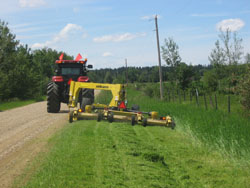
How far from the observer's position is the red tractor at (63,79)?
54.5 feet

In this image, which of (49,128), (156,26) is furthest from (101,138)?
(156,26)

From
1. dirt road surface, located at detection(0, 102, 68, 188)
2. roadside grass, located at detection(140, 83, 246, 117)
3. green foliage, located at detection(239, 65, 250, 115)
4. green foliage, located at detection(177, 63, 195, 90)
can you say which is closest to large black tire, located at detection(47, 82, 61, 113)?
dirt road surface, located at detection(0, 102, 68, 188)

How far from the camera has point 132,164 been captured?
645 cm

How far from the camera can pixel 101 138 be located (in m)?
9.06

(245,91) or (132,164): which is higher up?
(245,91)

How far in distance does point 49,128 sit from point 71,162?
517 cm

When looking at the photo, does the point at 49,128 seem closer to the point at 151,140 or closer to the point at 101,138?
the point at 101,138

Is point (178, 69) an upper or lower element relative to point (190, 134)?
upper

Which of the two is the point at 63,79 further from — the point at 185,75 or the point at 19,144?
the point at 185,75

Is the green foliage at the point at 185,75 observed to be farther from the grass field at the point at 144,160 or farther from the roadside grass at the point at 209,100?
the grass field at the point at 144,160

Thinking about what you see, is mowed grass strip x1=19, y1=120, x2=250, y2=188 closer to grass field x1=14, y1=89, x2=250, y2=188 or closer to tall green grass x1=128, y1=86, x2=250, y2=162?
grass field x1=14, y1=89, x2=250, y2=188

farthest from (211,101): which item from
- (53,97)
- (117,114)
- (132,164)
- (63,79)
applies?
(132,164)

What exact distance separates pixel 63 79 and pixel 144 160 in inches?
431

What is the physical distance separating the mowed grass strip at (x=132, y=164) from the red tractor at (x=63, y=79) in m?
7.38
